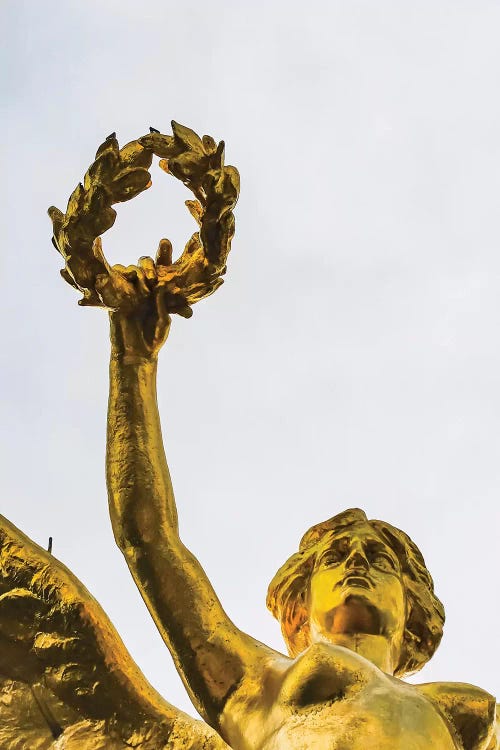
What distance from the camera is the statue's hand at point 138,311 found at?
710 centimetres

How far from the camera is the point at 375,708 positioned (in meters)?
6.06

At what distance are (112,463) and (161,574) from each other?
59 centimetres

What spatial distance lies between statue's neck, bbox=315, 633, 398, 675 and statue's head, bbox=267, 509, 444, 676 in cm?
Result: 2

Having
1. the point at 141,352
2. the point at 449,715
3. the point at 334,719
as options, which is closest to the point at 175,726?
the point at 334,719

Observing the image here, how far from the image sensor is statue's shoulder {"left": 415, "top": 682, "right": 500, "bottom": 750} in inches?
254

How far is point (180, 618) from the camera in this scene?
655 cm

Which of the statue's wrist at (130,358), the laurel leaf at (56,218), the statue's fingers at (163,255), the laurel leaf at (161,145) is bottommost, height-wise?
the statue's wrist at (130,358)

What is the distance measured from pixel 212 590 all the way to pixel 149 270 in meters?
1.62

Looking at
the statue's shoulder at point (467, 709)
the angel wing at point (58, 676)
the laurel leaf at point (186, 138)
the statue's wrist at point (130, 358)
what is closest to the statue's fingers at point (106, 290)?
the statue's wrist at point (130, 358)

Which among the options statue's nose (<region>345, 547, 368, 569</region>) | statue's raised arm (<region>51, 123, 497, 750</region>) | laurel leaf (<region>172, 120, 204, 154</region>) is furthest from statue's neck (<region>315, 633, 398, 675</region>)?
laurel leaf (<region>172, 120, 204, 154</region>)

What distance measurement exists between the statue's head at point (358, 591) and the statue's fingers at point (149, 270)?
1587mm

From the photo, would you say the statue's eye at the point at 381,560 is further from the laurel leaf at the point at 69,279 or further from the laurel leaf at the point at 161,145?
the laurel leaf at the point at 161,145

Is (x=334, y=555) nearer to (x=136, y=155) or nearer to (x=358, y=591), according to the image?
→ (x=358, y=591)

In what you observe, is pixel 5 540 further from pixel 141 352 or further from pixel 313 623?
pixel 313 623
